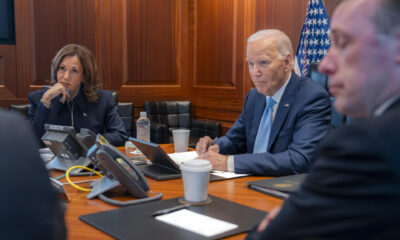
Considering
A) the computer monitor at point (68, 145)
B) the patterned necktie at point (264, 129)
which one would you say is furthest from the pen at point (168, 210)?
the patterned necktie at point (264, 129)

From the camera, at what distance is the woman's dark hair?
318 cm

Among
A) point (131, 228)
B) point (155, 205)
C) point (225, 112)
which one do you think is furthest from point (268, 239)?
point (225, 112)

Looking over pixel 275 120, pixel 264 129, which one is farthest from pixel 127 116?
pixel 275 120

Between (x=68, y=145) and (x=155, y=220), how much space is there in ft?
2.79

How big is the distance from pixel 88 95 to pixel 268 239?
8.56 feet

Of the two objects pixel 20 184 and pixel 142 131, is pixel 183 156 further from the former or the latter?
pixel 20 184

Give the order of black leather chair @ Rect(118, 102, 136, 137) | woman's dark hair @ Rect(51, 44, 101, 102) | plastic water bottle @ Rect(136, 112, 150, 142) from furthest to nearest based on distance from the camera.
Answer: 1. black leather chair @ Rect(118, 102, 136, 137)
2. woman's dark hair @ Rect(51, 44, 101, 102)
3. plastic water bottle @ Rect(136, 112, 150, 142)

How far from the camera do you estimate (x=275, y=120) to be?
2.29 metres

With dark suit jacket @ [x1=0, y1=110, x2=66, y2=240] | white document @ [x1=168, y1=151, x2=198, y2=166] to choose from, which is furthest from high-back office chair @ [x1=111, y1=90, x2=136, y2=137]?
dark suit jacket @ [x1=0, y1=110, x2=66, y2=240]

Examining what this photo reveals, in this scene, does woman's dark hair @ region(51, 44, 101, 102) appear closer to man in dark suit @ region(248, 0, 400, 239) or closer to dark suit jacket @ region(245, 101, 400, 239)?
man in dark suit @ region(248, 0, 400, 239)

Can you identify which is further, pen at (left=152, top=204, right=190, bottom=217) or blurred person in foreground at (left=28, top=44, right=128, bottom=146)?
blurred person in foreground at (left=28, top=44, right=128, bottom=146)

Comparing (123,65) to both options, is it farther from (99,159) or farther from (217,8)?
(99,159)

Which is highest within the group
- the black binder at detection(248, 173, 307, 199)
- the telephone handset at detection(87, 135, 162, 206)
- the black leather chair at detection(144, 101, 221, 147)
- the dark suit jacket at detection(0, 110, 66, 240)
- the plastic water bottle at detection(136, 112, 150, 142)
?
the dark suit jacket at detection(0, 110, 66, 240)

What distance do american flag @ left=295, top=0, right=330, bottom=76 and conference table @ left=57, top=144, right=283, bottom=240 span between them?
101 inches
